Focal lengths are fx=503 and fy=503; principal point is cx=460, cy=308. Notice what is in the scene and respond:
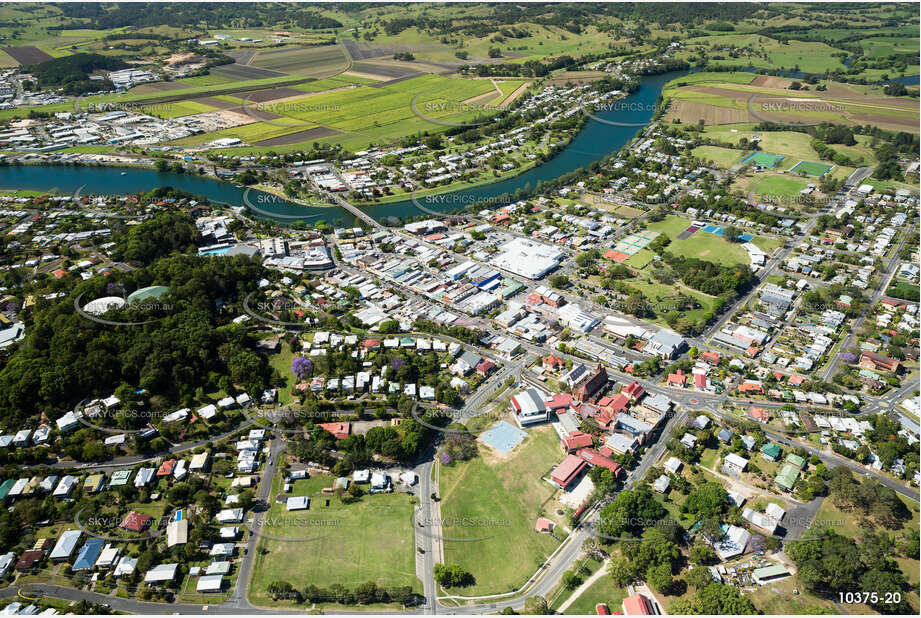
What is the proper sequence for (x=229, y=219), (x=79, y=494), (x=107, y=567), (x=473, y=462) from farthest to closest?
1. (x=229, y=219)
2. (x=473, y=462)
3. (x=79, y=494)
4. (x=107, y=567)

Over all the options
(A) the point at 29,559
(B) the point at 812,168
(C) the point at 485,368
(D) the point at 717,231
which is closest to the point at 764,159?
(B) the point at 812,168

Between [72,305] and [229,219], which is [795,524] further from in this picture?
[229,219]

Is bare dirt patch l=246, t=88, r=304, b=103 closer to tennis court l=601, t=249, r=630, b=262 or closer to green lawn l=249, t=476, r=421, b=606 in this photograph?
tennis court l=601, t=249, r=630, b=262

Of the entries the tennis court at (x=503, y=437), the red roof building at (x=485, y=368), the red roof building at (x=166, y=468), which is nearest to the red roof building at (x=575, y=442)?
the tennis court at (x=503, y=437)

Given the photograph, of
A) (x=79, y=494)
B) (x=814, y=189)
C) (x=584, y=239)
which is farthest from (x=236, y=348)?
(x=814, y=189)

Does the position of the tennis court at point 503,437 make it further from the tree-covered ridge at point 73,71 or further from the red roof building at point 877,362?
the tree-covered ridge at point 73,71
